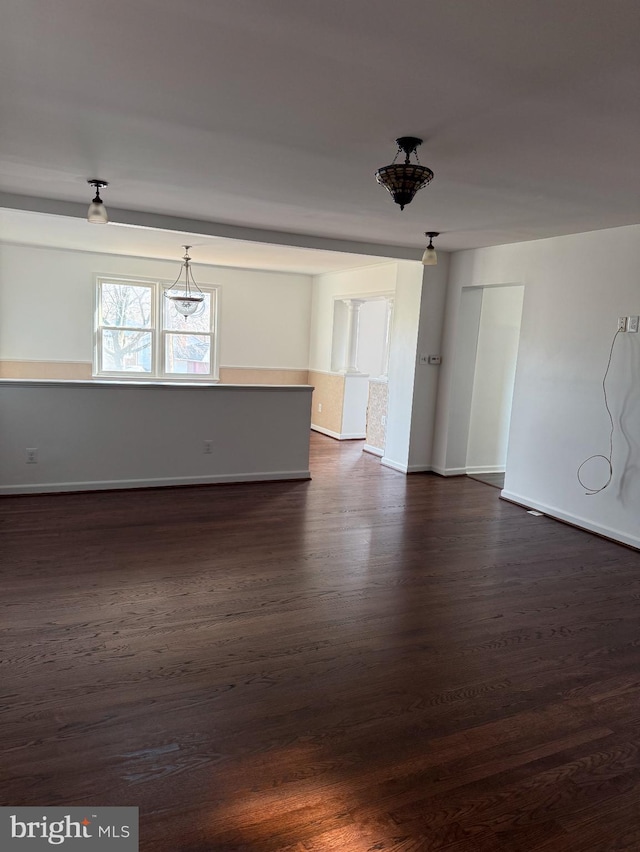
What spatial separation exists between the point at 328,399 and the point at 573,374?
14.4 feet

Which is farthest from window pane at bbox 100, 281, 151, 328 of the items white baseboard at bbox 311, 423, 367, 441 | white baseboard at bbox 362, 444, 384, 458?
white baseboard at bbox 362, 444, 384, 458

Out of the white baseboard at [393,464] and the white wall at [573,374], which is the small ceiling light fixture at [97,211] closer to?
the white wall at [573,374]

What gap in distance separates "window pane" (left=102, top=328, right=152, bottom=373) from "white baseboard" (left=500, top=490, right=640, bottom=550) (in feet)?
18.1

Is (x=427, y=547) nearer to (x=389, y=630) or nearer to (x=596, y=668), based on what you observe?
(x=389, y=630)

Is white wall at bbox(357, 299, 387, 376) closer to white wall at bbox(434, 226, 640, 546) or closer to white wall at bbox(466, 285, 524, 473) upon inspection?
white wall at bbox(466, 285, 524, 473)

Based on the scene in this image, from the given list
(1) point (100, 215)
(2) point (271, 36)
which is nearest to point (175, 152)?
(1) point (100, 215)

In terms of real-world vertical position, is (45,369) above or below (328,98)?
below

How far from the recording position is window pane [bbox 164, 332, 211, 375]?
343 inches

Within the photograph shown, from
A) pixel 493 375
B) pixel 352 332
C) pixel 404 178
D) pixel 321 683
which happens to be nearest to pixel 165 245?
pixel 352 332

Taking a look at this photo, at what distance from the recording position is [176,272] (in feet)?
28.0

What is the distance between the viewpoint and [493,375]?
6.45m

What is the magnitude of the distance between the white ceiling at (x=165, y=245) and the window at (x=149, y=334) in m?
0.59

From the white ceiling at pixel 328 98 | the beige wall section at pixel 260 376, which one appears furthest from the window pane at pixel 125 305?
the white ceiling at pixel 328 98

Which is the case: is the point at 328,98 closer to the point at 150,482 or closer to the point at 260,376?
the point at 150,482
